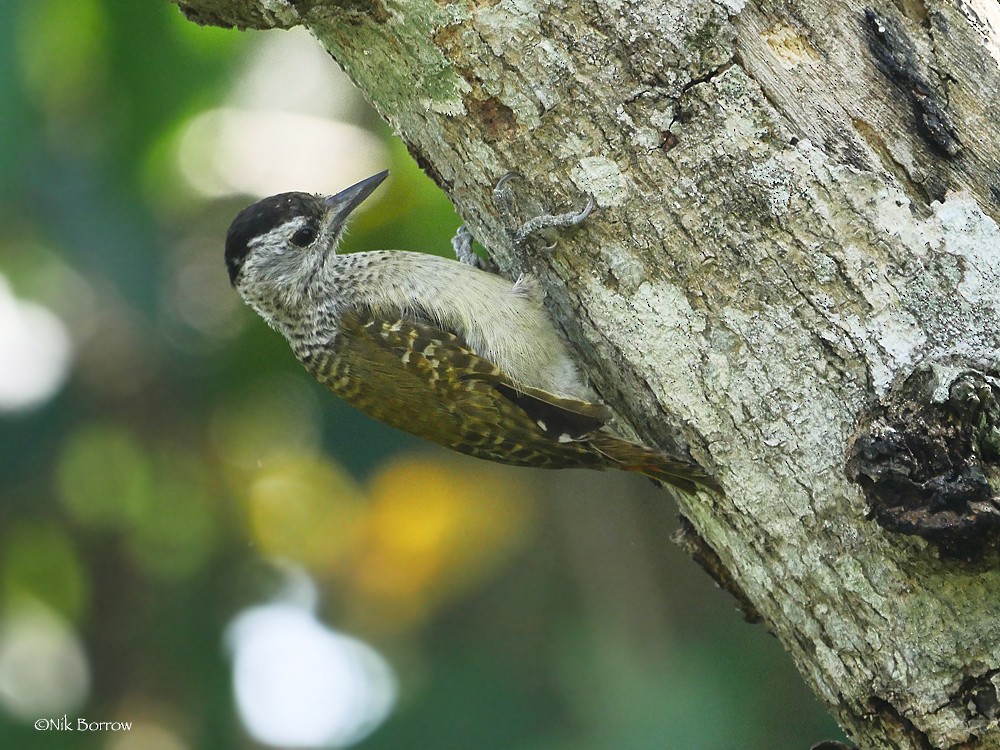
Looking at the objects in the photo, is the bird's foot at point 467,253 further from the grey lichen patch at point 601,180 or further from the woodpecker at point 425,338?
the grey lichen patch at point 601,180

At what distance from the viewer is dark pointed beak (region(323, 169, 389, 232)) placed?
13.1 ft

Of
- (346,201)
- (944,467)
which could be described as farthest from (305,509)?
(944,467)

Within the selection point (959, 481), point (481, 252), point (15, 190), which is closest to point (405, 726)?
point (481, 252)

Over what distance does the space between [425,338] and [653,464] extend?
3.51ft

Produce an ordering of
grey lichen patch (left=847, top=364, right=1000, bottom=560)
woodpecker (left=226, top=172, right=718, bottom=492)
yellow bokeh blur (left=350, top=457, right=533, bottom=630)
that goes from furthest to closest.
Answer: yellow bokeh blur (left=350, top=457, right=533, bottom=630) < woodpecker (left=226, top=172, right=718, bottom=492) < grey lichen patch (left=847, top=364, right=1000, bottom=560)

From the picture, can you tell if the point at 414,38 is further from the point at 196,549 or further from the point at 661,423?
the point at 196,549

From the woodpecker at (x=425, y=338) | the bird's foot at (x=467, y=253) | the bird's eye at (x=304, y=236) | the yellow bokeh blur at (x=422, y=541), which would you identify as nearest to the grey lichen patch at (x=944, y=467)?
the woodpecker at (x=425, y=338)

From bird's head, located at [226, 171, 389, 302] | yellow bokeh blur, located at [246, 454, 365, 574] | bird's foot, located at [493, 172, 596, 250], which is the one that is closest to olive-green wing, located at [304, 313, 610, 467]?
bird's head, located at [226, 171, 389, 302]

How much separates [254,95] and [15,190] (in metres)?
1.02

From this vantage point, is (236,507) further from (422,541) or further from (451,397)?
(451,397)

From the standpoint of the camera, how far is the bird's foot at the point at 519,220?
2.65 metres

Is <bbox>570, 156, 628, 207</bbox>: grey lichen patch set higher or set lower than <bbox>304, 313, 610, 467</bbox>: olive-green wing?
higher

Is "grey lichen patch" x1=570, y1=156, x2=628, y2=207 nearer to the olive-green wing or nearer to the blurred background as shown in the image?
the olive-green wing

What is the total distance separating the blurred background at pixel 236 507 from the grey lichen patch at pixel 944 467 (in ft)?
7.53
